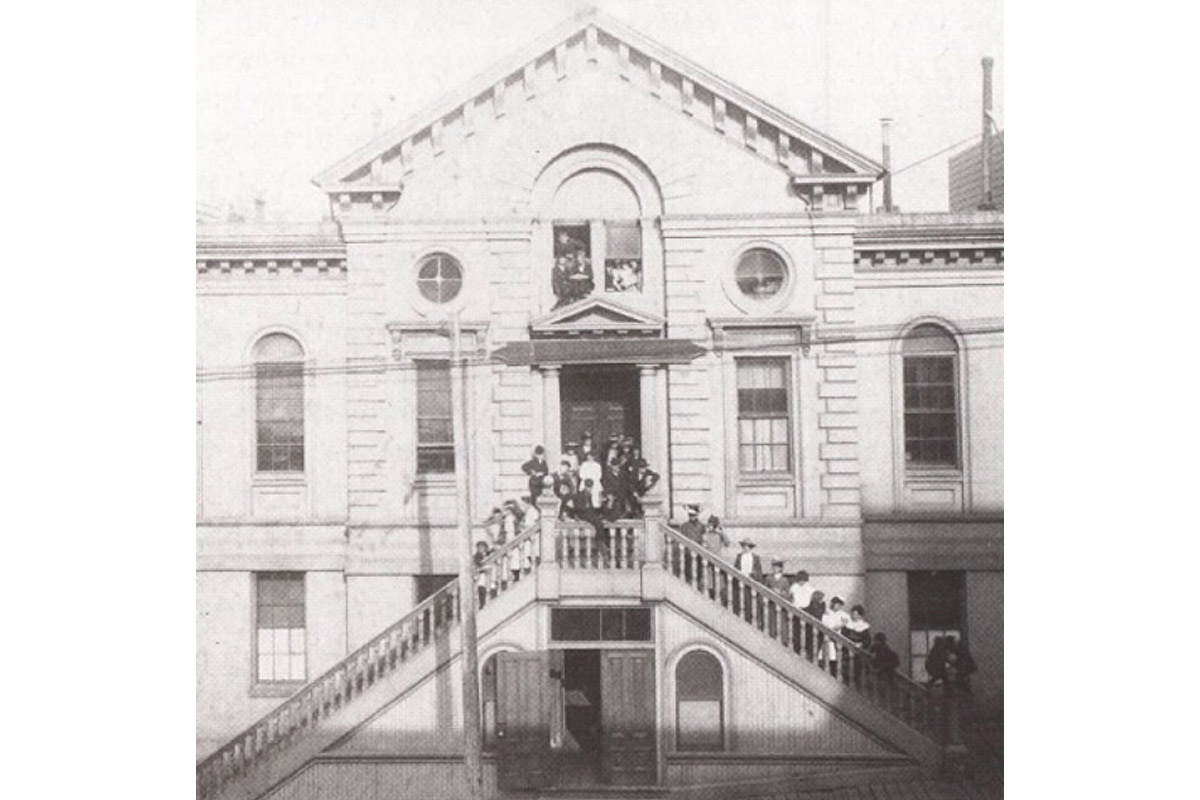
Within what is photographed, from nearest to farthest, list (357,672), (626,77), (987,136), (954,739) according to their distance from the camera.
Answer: (987,136), (954,739), (626,77), (357,672)

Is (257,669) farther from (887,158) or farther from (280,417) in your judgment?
(887,158)

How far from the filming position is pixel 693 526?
691 cm

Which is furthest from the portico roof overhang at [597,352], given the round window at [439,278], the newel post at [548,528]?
the newel post at [548,528]

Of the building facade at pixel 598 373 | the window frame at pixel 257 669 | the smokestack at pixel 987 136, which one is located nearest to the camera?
the smokestack at pixel 987 136

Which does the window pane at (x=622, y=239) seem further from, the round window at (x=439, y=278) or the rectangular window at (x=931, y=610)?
the rectangular window at (x=931, y=610)

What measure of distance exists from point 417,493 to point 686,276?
6.40ft

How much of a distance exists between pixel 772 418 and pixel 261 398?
9.53 ft

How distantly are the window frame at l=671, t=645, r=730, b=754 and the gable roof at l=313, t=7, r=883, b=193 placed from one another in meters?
2.77

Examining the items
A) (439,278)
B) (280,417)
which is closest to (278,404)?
(280,417)

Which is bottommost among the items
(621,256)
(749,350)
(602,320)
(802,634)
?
(802,634)

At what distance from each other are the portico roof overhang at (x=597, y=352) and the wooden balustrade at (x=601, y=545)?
2.96ft

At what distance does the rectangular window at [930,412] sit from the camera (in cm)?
681

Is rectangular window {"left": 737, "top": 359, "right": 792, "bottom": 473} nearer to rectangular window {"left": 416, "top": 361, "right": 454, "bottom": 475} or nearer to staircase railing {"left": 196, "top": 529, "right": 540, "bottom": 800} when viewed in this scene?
staircase railing {"left": 196, "top": 529, "right": 540, "bottom": 800}

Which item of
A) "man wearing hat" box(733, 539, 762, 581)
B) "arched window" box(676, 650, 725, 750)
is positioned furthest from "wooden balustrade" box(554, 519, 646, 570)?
"arched window" box(676, 650, 725, 750)
